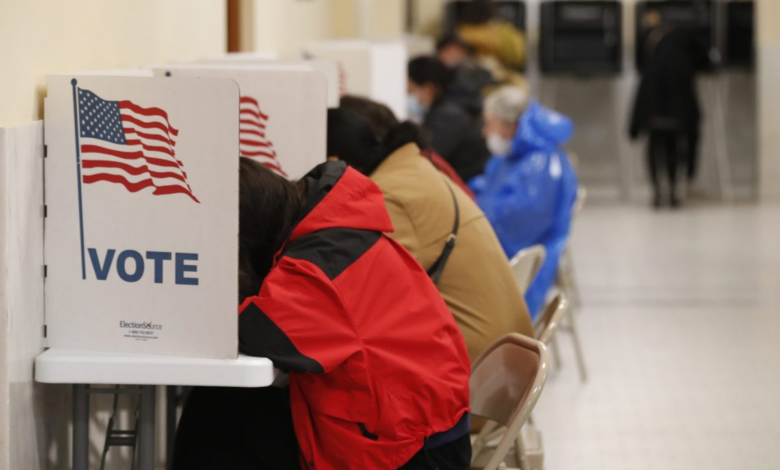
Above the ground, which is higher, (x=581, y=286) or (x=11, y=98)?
(x=11, y=98)

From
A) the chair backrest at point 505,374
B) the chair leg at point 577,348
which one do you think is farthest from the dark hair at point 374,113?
the chair leg at point 577,348

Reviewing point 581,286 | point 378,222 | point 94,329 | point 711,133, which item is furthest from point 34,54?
point 711,133

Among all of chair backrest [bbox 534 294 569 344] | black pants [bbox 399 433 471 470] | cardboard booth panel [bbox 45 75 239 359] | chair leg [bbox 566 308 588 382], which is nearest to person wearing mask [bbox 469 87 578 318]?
chair leg [bbox 566 308 588 382]

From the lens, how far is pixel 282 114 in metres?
2.64

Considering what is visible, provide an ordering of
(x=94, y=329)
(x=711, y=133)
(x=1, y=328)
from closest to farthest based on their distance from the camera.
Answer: (x=1, y=328), (x=94, y=329), (x=711, y=133)

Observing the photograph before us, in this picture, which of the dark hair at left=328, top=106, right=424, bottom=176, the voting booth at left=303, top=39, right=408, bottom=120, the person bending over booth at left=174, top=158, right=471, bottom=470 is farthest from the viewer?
the voting booth at left=303, top=39, right=408, bottom=120

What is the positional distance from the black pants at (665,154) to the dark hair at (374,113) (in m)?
6.87

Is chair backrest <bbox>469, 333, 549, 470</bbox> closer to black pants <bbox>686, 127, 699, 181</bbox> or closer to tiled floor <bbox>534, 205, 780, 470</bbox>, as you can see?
tiled floor <bbox>534, 205, 780, 470</bbox>

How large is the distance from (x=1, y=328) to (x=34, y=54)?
539 mm

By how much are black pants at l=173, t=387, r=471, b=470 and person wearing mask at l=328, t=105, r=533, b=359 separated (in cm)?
57

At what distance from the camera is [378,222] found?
201 centimetres

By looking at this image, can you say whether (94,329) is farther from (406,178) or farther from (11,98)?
(406,178)

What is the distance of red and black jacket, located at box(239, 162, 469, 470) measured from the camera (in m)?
1.87

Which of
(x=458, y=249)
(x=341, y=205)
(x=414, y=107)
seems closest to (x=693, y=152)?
(x=414, y=107)
